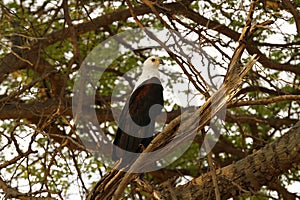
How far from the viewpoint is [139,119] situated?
5020 millimetres

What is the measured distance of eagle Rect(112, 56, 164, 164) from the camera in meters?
4.82

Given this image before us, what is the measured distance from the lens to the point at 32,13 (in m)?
7.70

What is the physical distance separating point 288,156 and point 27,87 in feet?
7.28

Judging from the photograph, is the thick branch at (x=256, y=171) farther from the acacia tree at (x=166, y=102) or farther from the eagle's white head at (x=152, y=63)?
the eagle's white head at (x=152, y=63)

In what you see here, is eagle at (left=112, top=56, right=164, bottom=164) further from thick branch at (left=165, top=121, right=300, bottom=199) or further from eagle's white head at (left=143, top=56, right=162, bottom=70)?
thick branch at (left=165, top=121, right=300, bottom=199)

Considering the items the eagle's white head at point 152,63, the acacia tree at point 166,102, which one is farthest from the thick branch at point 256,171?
the eagle's white head at point 152,63

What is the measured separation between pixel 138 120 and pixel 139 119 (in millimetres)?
14

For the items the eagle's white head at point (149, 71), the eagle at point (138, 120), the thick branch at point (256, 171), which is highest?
the eagle's white head at point (149, 71)

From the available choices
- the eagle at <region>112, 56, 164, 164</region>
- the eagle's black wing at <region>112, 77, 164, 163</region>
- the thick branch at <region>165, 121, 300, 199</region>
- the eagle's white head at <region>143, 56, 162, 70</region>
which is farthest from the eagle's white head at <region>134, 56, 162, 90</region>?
the thick branch at <region>165, 121, 300, 199</region>

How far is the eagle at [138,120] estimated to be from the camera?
15.8 ft

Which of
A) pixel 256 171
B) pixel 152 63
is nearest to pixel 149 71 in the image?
pixel 152 63

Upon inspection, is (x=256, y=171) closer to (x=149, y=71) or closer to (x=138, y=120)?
(x=138, y=120)

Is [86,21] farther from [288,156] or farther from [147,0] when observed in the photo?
[288,156]

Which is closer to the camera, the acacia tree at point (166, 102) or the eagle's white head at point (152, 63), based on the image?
the acacia tree at point (166, 102)
